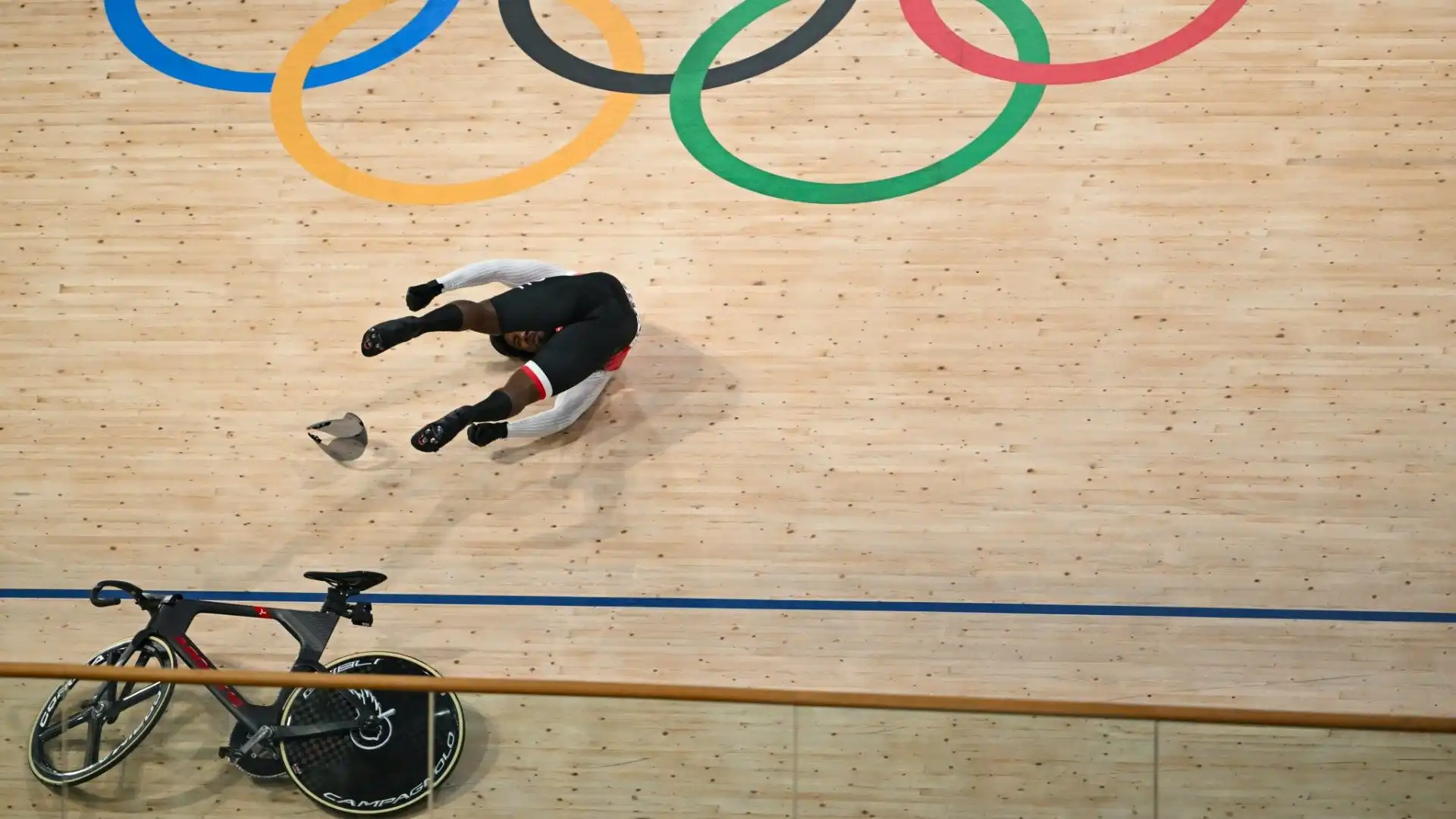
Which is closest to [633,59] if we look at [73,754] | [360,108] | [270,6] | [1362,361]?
[360,108]

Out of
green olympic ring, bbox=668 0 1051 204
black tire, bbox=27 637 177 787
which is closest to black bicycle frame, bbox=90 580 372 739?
black tire, bbox=27 637 177 787

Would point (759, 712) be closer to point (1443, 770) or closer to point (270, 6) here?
point (1443, 770)

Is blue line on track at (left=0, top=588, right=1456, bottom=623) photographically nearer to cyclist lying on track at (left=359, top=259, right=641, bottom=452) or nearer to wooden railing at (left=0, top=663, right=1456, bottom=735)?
cyclist lying on track at (left=359, top=259, right=641, bottom=452)

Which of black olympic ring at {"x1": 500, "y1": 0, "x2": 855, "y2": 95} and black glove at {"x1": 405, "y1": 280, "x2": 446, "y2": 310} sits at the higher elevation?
black olympic ring at {"x1": 500, "y1": 0, "x2": 855, "y2": 95}

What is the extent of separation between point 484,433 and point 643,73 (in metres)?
1.79

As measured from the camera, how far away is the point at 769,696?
11.3 ft

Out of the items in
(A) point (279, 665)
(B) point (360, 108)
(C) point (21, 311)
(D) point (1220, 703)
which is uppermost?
(B) point (360, 108)

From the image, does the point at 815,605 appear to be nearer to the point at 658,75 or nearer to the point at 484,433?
the point at 484,433

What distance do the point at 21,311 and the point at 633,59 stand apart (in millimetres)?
2563

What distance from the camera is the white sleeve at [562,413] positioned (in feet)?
15.8

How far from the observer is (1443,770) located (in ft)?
10.8

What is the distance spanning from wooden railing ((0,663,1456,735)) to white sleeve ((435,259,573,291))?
1634 millimetres

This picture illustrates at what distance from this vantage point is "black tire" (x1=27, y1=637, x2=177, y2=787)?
11.6 feet

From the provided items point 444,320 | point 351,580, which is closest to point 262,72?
point 444,320
